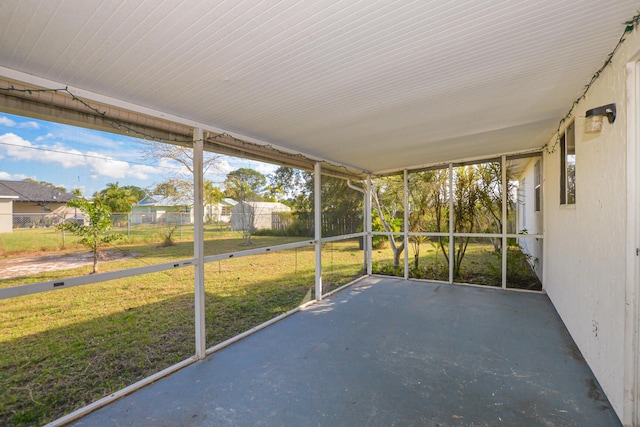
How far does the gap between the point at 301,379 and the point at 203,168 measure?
222 centimetres

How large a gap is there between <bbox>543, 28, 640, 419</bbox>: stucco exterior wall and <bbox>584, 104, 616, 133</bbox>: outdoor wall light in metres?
0.05

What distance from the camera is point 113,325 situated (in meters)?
2.78

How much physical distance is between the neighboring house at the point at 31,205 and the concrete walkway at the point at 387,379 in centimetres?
144

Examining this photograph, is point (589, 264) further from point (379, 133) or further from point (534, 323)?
point (379, 133)

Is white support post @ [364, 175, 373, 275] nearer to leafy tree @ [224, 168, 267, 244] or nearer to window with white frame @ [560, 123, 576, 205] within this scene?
leafy tree @ [224, 168, 267, 244]

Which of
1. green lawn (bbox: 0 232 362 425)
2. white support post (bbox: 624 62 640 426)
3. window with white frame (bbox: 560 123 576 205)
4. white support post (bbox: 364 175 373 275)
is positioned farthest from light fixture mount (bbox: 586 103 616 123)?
white support post (bbox: 364 175 373 275)

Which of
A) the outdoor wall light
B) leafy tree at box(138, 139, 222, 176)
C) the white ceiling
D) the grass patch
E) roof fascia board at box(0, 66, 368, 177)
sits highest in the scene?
the white ceiling

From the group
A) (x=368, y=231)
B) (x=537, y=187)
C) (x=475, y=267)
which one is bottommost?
(x=475, y=267)

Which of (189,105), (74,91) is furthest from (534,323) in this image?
(74,91)

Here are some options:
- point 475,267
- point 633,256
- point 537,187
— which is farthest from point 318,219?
point 537,187

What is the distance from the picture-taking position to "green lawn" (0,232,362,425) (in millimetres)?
2119

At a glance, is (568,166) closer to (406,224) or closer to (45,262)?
(406,224)

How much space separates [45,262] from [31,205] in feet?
1.34

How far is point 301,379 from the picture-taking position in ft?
7.89
